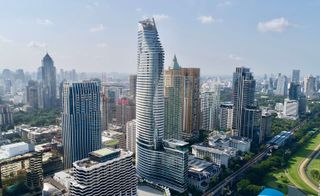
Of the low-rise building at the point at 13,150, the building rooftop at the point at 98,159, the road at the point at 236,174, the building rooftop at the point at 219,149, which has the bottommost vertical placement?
the road at the point at 236,174

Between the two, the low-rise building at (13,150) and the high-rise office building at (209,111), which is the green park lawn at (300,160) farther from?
the low-rise building at (13,150)

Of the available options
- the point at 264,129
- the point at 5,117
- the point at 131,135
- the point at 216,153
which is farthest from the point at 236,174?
the point at 5,117

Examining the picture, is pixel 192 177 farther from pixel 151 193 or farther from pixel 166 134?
pixel 166 134

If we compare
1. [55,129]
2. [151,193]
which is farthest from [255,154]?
[55,129]

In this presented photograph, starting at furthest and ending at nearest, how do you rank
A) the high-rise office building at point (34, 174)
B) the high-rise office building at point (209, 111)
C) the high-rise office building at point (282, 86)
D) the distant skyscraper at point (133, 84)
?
1. the high-rise office building at point (282, 86)
2. the distant skyscraper at point (133, 84)
3. the high-rise office building at point (209, 111)
4. the high-rise office building at point (34, 174)

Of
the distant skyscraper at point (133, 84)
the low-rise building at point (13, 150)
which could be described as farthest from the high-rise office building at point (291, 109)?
the low-rise building at point (13, 150)

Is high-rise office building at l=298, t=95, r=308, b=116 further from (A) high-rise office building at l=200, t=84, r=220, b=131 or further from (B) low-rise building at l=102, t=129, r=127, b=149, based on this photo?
(B) low-rise building at l=102, t=129, r=127, b=149
